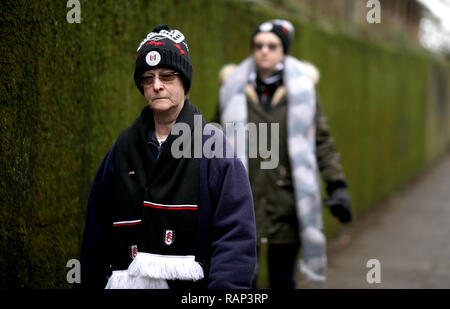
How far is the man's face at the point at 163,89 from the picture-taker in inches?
118

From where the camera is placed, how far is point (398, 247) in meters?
9.06

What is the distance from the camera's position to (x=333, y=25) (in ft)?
37.9

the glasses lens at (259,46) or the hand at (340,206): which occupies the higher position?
the glasses lens at (259,46)

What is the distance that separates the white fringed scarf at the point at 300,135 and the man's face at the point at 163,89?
6.08ft

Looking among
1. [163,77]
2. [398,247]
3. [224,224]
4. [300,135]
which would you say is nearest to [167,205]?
[224,224]

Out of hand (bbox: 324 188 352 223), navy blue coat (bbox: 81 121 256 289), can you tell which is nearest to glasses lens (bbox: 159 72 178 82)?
navy blue coat (bbox: 81 121 256 289)

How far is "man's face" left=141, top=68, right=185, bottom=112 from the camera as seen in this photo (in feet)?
9.87

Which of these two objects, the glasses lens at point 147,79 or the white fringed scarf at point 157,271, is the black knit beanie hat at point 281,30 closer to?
the glasses lens at point 147,79

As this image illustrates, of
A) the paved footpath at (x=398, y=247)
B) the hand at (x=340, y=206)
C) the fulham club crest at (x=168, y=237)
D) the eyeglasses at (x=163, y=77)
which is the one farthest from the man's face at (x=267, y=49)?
the paved footpath at (x=398, y=247)

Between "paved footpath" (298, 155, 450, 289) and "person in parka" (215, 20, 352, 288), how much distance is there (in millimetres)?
2174

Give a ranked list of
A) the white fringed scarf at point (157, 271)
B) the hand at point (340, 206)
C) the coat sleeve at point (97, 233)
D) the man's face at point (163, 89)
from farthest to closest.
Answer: the hand at point (340, 206), the coat sleeve at point (97, 233), the man's face at point (163, 89), the white fringed scarf at point (157, 271)

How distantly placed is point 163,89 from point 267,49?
2072mm

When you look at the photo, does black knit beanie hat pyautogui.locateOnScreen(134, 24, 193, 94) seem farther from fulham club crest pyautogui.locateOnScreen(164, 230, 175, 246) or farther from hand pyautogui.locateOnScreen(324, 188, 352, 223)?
hand pyautogui.locateOnScreen(324, 188, 352, 223)

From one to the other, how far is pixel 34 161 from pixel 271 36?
6.54 ft
